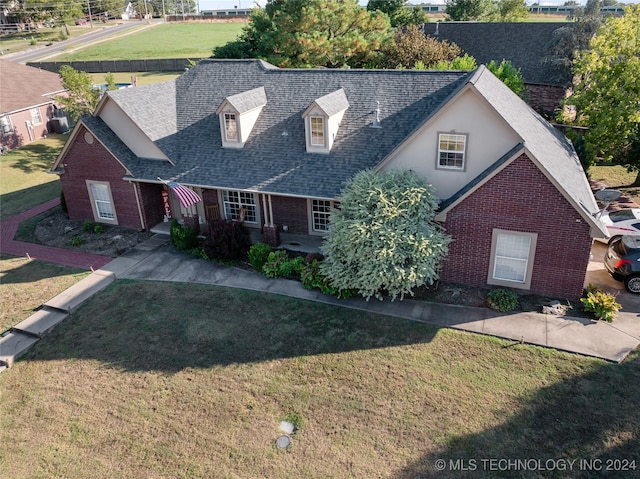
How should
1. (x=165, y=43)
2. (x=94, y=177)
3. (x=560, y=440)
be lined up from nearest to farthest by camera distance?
(x=560, y=440) → (x=94, y=177) → (x=165, y=43)

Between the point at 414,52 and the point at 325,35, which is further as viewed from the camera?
the point at 414,52

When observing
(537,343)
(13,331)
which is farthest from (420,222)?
(13,331)

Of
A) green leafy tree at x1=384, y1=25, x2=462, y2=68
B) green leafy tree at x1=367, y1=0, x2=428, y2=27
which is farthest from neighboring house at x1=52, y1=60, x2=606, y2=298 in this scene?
green leafy tree at x1=367, y1=0, x2=428, y2=27

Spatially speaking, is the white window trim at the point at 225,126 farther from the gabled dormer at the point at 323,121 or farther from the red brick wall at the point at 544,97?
the red brick wall at the point at 544,97

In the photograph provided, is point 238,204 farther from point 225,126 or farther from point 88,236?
point 88,236

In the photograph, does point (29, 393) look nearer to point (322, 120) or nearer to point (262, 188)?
point (262, 188)

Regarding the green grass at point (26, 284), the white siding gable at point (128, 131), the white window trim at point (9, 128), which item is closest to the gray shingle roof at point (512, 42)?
the white siding gable at point (128, 131)

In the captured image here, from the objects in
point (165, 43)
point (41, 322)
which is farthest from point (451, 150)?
point (165, 43)

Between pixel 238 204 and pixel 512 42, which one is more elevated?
pixel 512 42
